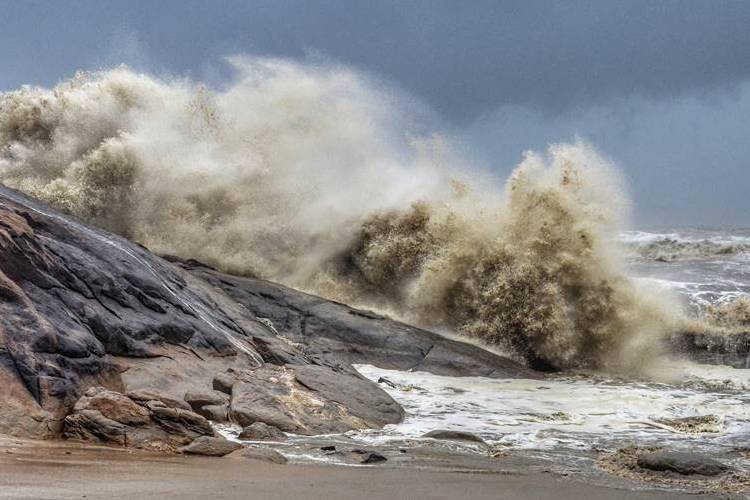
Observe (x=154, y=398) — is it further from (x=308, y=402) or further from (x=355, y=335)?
(x=355, y=335)

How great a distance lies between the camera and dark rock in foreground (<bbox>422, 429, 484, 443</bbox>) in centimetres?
681

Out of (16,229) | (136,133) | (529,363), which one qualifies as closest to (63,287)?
(16,229)

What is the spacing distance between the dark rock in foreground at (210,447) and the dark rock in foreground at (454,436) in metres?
2.02

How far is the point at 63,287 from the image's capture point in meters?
6.84

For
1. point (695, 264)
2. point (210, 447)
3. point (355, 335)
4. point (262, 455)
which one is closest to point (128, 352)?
point (210, 447)

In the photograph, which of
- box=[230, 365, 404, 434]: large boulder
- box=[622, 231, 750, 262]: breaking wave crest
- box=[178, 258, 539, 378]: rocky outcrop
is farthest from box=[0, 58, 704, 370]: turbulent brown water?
box=[622, 231, 750, 262]: breaking wave crest

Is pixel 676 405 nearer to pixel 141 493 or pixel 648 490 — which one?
pixel 648 490

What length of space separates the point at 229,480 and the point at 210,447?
1154 millimetres

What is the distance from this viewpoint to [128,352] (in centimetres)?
690

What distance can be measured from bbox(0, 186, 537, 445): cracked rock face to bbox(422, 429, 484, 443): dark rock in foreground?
0.68 meters

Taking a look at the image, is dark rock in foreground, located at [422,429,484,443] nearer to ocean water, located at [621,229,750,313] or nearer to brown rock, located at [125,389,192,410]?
brown rock, located at [125,389,192,410]

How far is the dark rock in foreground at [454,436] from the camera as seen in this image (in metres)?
6.81

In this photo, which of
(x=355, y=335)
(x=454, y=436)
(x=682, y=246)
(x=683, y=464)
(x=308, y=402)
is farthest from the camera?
(x=682, y=246)

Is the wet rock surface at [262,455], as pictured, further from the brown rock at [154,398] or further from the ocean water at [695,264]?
the ocean water at [695,264]
